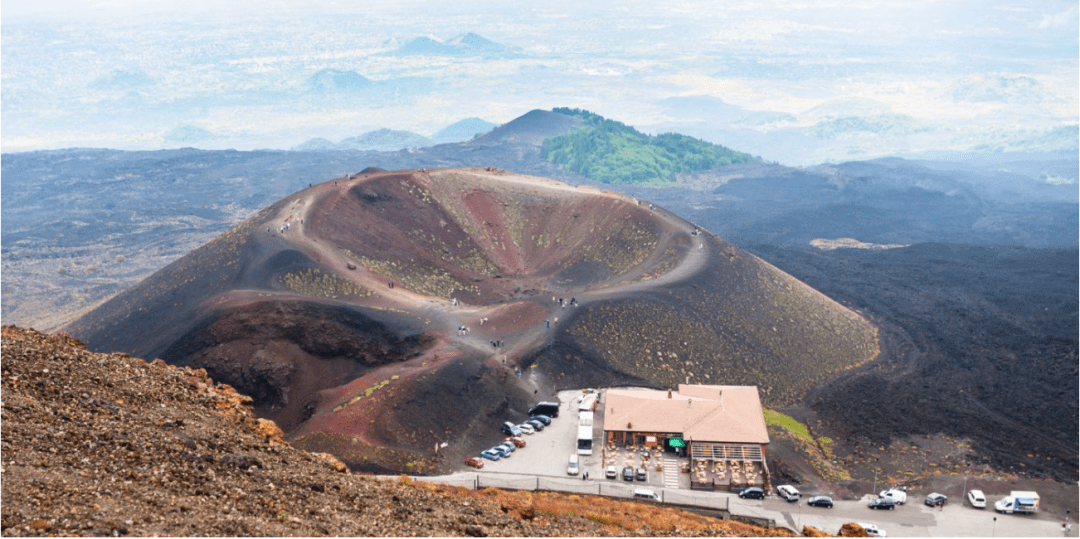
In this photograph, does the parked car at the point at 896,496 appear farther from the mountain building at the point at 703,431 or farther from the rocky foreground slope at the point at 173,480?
the rocky foreground slope at the point at 173,480

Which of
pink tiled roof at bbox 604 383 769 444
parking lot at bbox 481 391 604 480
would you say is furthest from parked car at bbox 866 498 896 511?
parking lot at bbox 481 391 604 480

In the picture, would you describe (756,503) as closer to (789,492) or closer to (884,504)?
(789,492)

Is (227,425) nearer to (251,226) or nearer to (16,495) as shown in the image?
(16,495)

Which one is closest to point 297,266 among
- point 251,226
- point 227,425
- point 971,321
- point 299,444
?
point 251,226

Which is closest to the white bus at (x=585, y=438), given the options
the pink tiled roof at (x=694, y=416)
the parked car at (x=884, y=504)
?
the pink tiled roof at (x=694, y=416)

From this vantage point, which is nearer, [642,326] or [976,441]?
[976,441]
